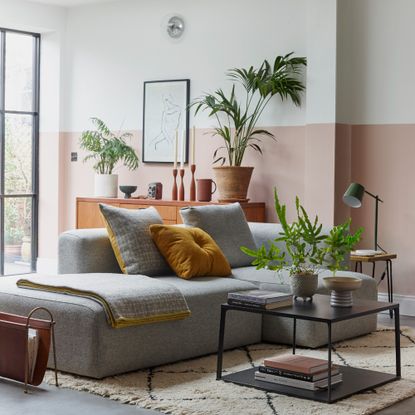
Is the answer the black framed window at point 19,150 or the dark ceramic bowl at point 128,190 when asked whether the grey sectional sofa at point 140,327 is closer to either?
the dark ceramic bowl at point 128,190

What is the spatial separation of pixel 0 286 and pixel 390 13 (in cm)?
381

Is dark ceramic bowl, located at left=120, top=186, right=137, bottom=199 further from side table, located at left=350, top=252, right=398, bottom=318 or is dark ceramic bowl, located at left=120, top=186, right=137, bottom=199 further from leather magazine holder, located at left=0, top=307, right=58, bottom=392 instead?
leather magazine holder, located at left=0, top=307, right=58, bottom=392

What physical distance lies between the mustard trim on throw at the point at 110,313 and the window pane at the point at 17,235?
4.03 m

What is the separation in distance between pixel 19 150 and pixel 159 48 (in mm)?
1850

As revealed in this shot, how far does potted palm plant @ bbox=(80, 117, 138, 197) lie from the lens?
8188 millimetres

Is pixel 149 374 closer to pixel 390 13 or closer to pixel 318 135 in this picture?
pixel 318 135

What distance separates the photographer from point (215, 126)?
7828mm

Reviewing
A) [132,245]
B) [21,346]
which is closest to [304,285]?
[132,245]

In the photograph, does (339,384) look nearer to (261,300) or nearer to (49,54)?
(261,300)

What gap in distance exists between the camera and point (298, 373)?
13.9 ft

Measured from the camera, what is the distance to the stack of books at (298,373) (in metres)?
4.22

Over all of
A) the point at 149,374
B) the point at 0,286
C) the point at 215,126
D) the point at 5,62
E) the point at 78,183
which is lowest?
the point at 149,374

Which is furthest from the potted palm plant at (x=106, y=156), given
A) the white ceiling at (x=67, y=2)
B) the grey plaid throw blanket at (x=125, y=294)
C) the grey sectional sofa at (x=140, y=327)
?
the grey plaid throw blanket at (x=125, y=294)

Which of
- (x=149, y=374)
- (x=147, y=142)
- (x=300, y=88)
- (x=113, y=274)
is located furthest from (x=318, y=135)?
(x=149, y=374)
